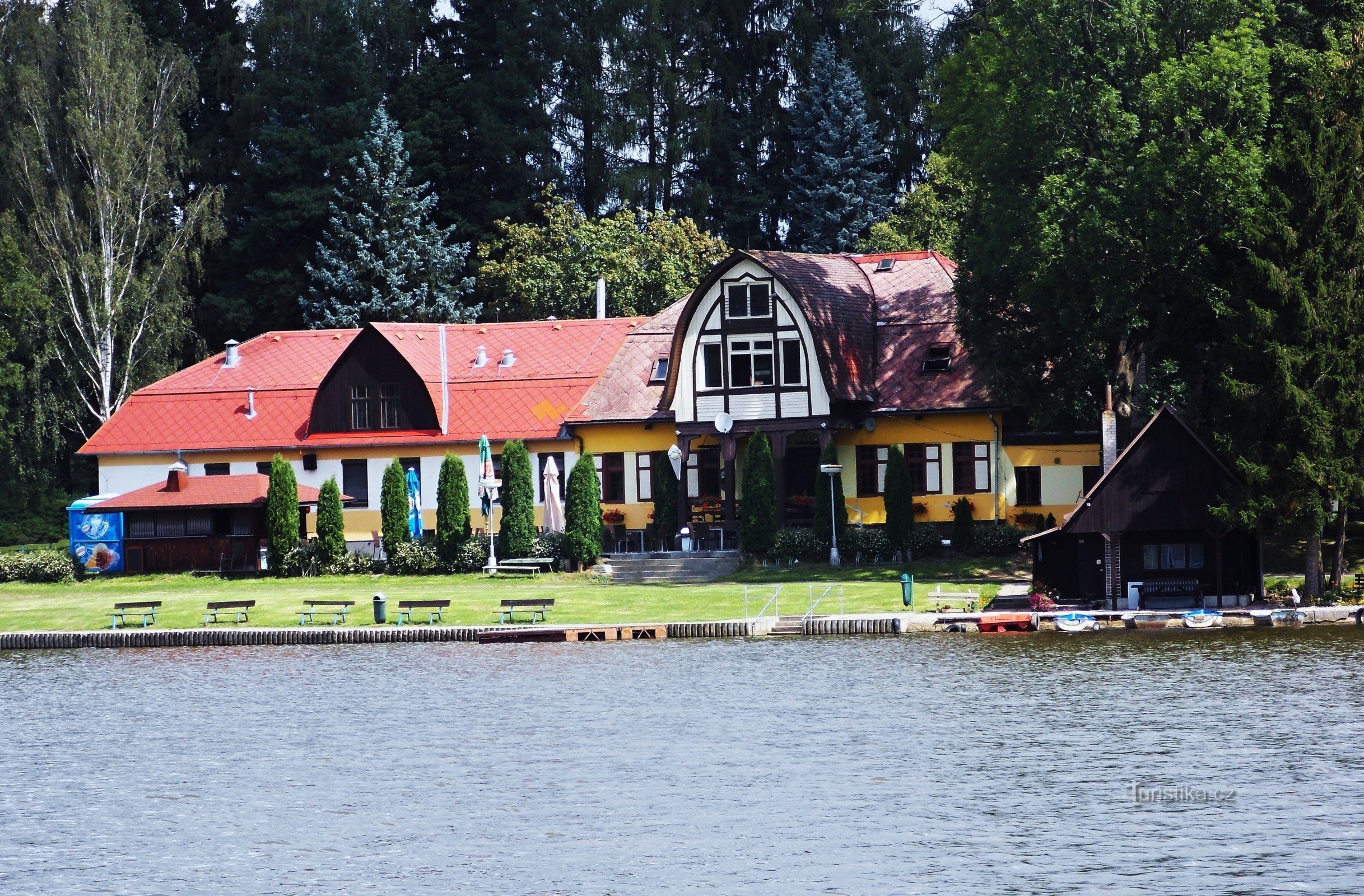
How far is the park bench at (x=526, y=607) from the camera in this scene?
4159cm

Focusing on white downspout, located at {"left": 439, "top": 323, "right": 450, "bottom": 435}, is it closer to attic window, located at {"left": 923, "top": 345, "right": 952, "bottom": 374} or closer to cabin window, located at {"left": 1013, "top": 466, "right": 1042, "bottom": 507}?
attic window, located at {"left": 923, "top": 345, "right": 952, "bottom": 374}

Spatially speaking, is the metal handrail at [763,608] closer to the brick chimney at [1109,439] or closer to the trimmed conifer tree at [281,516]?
the brick chimney at [1109,439]

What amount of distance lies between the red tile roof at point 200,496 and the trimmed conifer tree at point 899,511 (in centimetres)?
1764

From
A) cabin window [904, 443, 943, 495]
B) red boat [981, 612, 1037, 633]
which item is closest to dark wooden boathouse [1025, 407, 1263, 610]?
red boat [981, 612, 1037, 633]

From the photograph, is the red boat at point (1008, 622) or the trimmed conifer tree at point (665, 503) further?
the trimmed conifer tree at point (665, 503)

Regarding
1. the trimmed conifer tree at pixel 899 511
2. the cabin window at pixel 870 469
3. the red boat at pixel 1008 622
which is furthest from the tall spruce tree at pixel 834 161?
the red boat at pixel 1008 622

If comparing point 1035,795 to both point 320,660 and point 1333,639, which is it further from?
point 320,660

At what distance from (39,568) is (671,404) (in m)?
18.9

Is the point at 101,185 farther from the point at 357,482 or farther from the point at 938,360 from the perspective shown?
the point at 938,360

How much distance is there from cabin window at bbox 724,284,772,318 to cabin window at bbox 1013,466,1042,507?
345 inches

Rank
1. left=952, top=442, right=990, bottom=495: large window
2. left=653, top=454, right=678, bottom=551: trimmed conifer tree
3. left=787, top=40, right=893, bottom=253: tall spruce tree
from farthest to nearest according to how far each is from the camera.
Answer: left=787, top=40, right=893, bottom=253: tall spruce tree < left=653, top=454, right=678, bottom=551: trimmed conifer tree < left=952, top=442, right=990, bottom=495: large window

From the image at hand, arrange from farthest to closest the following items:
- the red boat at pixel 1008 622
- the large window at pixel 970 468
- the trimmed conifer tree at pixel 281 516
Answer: the large window at pixel 970 468 < the trimmed conifer tree at pixel 281 516 < the red boat at pixel 1008 622

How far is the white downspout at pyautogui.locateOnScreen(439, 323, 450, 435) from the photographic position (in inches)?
2255

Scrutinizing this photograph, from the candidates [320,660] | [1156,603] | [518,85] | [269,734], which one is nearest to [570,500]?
[320,660]
